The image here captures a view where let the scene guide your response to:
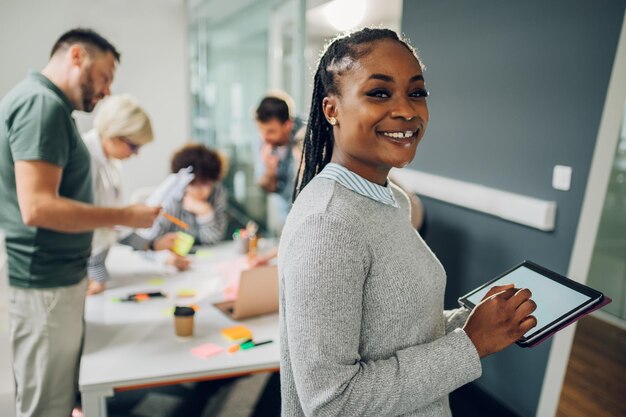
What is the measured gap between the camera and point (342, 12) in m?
4.34

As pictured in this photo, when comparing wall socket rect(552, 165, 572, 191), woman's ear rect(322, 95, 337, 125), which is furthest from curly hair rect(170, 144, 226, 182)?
woman's ear rect(322, 95, 337, 125)

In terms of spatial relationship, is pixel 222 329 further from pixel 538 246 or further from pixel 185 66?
pixel 185 66

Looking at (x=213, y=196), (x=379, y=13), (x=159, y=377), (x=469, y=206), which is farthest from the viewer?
(x=379, y=13)

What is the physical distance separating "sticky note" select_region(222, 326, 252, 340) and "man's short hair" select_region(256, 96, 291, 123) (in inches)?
60.8

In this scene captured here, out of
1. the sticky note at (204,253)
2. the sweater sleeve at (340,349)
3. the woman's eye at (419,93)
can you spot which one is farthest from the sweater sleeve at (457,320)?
the sticky note at (204,253)

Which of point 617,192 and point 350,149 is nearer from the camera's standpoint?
point 350,149

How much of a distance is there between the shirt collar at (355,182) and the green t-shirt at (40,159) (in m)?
1.12

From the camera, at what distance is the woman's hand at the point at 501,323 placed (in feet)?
2.93

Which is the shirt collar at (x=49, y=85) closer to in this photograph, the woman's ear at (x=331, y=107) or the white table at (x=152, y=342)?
the white table at (x=152, y=342)

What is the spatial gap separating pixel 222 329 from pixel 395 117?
4.10ft

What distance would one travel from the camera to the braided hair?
0.91 metres

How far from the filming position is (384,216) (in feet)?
3.01

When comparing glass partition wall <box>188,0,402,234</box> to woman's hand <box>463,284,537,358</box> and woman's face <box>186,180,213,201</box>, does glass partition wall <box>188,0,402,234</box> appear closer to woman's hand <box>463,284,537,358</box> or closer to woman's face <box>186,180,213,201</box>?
woman's face <box>186,180,213,201</box>

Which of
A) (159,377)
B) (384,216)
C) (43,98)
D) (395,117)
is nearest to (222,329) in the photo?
(159,377)
